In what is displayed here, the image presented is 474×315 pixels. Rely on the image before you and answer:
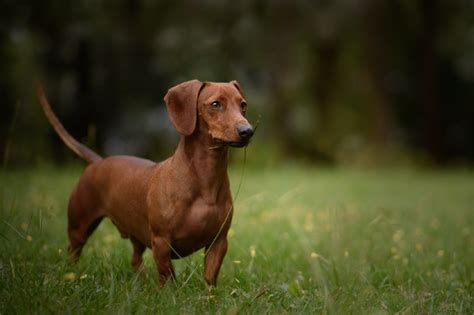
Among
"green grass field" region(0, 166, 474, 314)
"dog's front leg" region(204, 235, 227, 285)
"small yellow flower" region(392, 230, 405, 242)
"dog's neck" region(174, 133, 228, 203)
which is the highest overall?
"dog's neck" region(174, 133, 228, 203)

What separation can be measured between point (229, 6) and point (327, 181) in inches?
266

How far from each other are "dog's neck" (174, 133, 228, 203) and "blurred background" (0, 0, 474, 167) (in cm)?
893

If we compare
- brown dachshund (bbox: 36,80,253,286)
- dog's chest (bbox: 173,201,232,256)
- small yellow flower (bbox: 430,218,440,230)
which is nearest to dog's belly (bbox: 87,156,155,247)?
brown dachshund (bbox: 36,80,253,286)

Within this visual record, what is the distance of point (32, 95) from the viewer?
1498 centimetres

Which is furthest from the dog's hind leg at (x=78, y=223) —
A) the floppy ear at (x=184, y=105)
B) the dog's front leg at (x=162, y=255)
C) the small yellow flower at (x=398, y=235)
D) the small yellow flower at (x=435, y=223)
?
the small yellow flower at (x=435, y=223)

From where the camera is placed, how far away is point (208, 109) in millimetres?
3367

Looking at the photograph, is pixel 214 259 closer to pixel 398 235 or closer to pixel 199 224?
pixel 199 224

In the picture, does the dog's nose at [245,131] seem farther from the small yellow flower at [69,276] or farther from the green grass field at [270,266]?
the small yellow flower at [69,276]

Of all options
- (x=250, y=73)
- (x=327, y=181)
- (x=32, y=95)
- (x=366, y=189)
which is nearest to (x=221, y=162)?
(x=366, y=189)

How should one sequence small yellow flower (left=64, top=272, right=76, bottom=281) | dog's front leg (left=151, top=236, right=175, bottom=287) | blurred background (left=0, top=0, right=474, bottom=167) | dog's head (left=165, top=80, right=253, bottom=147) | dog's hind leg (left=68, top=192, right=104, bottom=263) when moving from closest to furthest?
small yellow flower (left=64, top=272, right=76, bottom=281), dog's head (left=165, top=80, right=253, bottom=147), dog's front leg (left=151, top=236, right=175, bottom=287), dog's hind leg (left=68, top=192, right=104, bottom=263), blurred background (left=0, top=0, right=474, bottom=167)

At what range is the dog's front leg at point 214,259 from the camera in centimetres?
346

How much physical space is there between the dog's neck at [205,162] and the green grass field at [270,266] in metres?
0.44

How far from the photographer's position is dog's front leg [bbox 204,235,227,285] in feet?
A: 11.3

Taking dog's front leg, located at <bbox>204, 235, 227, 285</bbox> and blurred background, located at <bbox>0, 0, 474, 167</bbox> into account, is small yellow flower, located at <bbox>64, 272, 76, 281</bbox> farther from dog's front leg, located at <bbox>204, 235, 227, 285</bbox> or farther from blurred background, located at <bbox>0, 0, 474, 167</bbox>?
blurred background, located at <bbox>0, 0, 474, 167</bbox>
